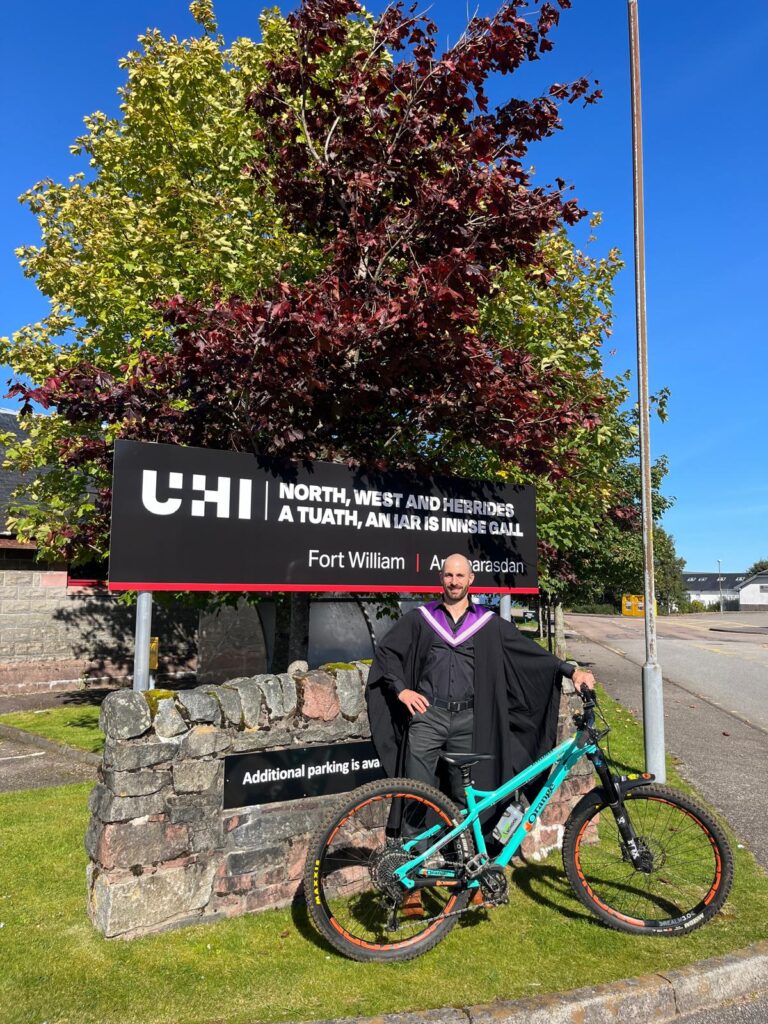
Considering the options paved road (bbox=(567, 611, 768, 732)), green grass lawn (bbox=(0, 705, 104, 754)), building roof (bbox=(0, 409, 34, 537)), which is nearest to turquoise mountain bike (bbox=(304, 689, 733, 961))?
green grass lawn (bbox=(0, 705, 104, 754))

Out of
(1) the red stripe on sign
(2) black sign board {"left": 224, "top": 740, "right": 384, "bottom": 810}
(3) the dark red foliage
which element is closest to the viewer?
(2) black sign board {"left": 224, "top": 740, "right": 384, "bottom": 810}

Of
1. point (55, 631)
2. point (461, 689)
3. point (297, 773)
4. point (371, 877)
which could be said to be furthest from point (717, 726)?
point (55, 631)

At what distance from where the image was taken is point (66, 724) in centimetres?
1107

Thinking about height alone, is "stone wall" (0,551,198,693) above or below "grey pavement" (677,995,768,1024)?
above

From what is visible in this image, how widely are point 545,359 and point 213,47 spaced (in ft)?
24.7

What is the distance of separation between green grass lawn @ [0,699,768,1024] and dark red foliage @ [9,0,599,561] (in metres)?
3.17

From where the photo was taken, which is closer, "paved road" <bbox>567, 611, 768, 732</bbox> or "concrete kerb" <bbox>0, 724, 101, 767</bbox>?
"concrete kerb" <bbox>0, 724, 101, 767</bbox>

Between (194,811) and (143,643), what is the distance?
3.53 ft

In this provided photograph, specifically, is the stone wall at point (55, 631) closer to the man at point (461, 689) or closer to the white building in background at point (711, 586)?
the man at point (461, 689)

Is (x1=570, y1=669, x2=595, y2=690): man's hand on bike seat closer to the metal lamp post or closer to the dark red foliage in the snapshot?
the dark red foliage

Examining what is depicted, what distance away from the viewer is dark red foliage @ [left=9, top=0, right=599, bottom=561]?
5.57 m

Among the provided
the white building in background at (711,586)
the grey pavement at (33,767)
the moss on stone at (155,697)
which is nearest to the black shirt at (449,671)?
the moss on stone at (155,697)

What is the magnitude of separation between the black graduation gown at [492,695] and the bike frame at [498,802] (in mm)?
148

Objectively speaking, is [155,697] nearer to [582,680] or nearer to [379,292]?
[582,680]
